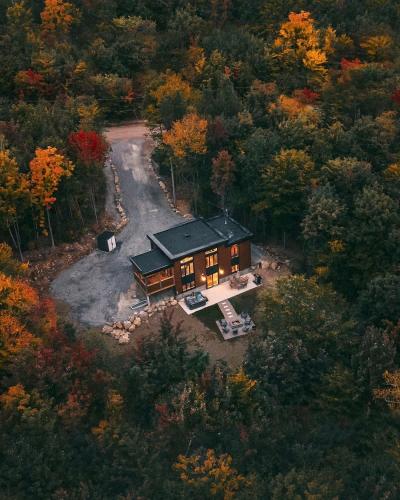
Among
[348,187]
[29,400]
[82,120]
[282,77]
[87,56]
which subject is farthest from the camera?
[87,56]

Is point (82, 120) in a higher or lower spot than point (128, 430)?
higher

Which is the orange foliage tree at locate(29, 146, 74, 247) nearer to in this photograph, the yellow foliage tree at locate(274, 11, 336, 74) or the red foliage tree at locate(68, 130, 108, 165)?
the red foliage tree at locate(68, 130, 108, 165)

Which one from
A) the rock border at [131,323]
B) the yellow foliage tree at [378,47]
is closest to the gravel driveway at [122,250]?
the rock border at [131,323]

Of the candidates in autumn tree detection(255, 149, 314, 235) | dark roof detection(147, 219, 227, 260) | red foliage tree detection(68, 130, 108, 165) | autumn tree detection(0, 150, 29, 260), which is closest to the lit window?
dark roof detection(147, 219, 227, 260)

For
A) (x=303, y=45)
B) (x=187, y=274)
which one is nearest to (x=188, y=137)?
(x=187, y=274)

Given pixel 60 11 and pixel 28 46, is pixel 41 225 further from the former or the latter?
pixel 60 11

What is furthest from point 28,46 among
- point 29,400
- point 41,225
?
point 29,400

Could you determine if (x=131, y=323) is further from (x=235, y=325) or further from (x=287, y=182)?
(x=287, y=182)
